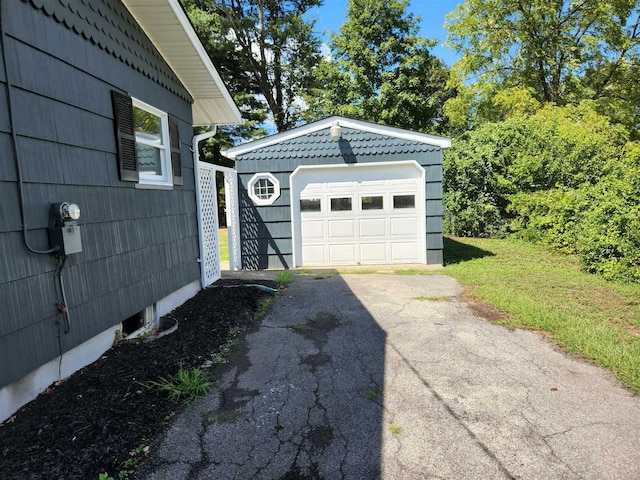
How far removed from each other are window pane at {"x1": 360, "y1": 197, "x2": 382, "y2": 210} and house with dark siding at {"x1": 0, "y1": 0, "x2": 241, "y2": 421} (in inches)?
158

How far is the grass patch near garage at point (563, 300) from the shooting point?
3529 mm

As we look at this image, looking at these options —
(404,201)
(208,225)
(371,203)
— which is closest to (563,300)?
(404,201)

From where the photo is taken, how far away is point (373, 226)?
811 cm

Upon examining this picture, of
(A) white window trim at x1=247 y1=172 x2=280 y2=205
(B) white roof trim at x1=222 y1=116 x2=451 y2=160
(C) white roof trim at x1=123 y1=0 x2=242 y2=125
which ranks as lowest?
(A) white window trim at x1=247 y1=172 x2=280 y2=205

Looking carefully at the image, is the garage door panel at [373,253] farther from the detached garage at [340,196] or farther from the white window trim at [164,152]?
the white window trim at [164,152]

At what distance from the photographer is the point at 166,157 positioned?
4.91 m

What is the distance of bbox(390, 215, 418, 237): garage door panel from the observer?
8016 millimetres

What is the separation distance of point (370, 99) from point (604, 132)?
915 centimetres

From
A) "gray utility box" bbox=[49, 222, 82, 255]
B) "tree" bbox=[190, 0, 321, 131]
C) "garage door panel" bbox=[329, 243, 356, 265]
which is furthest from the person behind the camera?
"tree" bbox=[190, 0, 321, 131]

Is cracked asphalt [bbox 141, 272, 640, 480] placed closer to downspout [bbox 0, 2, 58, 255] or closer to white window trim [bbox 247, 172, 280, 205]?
downspout [bbox 0, 2, 58, 255]

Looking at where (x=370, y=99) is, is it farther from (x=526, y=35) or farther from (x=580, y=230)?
(x=580, y=230)

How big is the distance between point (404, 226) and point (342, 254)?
4.76 ft

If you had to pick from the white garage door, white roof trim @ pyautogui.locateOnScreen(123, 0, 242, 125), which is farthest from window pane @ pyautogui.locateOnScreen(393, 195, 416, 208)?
white roof trim @ pyautogui.locateOnScreen(123, 0, 242, 125)

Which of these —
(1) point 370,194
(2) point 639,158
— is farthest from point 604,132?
(1) point 370,194
